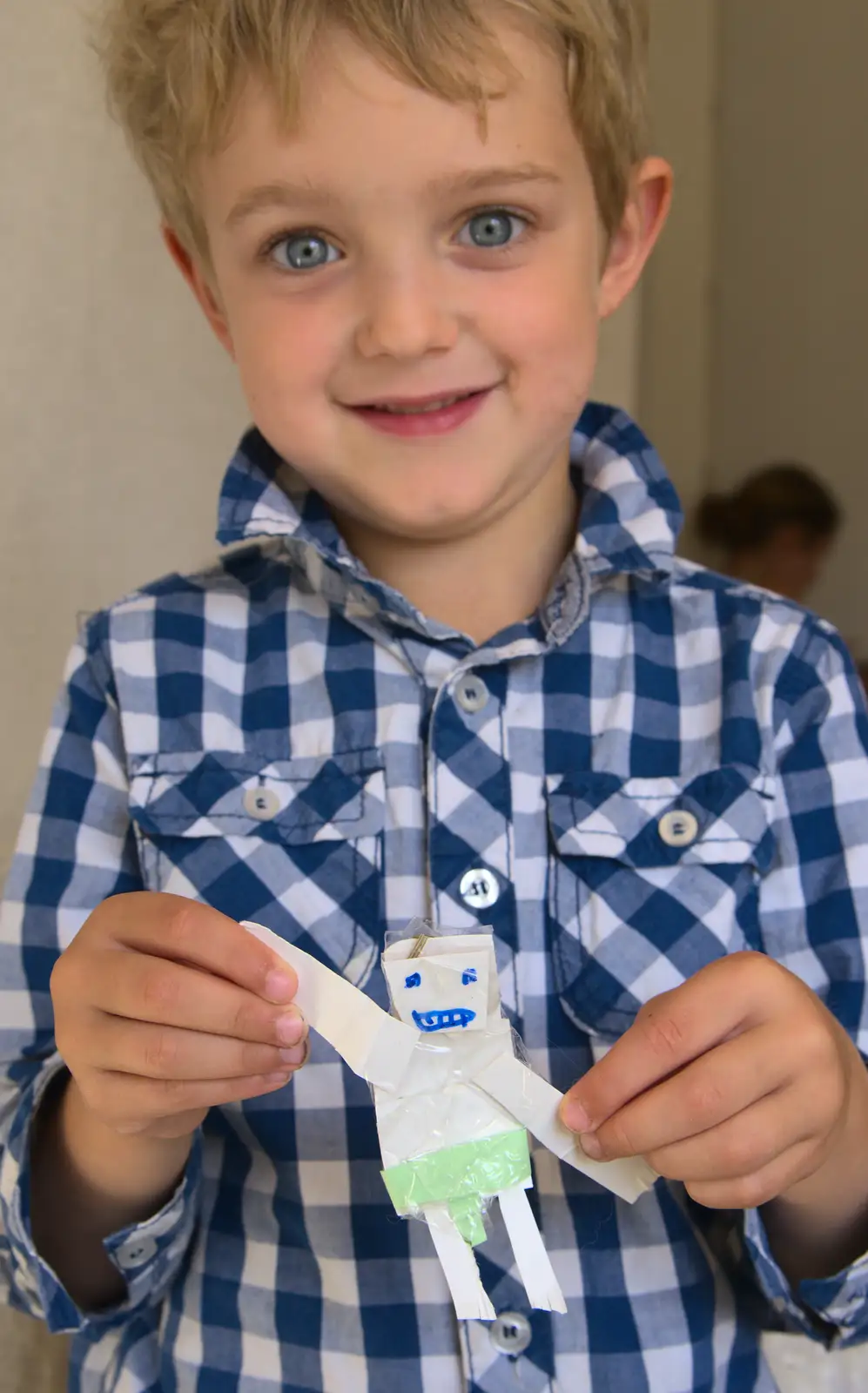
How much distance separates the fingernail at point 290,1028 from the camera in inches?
18.2

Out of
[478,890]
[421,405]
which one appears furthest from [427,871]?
[421,405]

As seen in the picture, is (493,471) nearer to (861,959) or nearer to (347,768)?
(347,768)

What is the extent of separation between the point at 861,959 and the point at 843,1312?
0.17m

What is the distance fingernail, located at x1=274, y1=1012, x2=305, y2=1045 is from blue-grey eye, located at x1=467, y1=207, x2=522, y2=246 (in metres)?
0.37

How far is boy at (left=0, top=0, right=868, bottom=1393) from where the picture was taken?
0.58m

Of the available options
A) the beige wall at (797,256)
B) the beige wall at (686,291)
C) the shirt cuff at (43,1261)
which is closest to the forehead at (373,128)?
the shirt cuff at (43,1261)

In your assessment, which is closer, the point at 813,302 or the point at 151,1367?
the point at 151,1367

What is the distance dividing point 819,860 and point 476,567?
247 mm

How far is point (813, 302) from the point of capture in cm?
216

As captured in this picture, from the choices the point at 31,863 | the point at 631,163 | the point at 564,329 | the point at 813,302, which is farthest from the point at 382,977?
the point at 813,302

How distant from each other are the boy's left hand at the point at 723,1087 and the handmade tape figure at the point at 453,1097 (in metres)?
0.03

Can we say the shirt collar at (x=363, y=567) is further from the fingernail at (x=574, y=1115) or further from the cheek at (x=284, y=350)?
the fingernail at (x=574, y=1115)

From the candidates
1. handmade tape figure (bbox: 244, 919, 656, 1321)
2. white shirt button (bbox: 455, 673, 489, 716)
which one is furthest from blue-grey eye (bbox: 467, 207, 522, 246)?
handmade tape figure (bbox: 244, 919, 656, 1321)

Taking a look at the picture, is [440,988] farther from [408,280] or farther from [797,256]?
[797,256]
